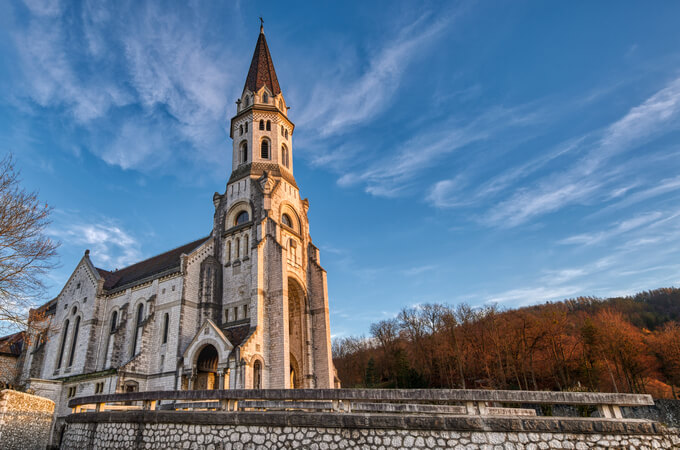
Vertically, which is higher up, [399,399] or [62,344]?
[62,344]

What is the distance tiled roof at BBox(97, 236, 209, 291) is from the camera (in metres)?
35.1

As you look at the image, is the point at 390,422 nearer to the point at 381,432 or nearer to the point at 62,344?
the point at 381,432

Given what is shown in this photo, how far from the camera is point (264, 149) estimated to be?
118ft

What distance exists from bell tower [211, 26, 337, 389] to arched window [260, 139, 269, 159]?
0.09 meters

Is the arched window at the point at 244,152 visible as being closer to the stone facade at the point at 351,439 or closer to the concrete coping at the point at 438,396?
the stone facade at the point at 351,439

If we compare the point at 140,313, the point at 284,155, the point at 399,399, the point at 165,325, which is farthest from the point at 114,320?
the point at 399,399

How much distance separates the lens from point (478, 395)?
8.88m

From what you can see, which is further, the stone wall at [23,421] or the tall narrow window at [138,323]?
the tall narrow window at [138,323]

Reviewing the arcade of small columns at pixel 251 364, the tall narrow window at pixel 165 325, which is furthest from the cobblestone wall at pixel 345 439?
the tall narrow window at pixel 165 325

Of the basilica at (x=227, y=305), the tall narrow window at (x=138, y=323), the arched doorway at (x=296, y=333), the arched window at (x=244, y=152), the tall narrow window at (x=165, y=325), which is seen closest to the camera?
the basilica at (x=227, y=305)

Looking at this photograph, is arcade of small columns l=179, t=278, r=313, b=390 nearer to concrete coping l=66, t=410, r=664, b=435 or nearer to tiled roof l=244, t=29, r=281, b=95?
concrete coping l=66, t=410, r=664, b=435

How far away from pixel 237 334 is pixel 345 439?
19249 mm

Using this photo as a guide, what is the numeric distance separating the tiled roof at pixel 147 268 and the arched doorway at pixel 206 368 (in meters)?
8.32

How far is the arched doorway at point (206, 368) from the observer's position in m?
27.4
